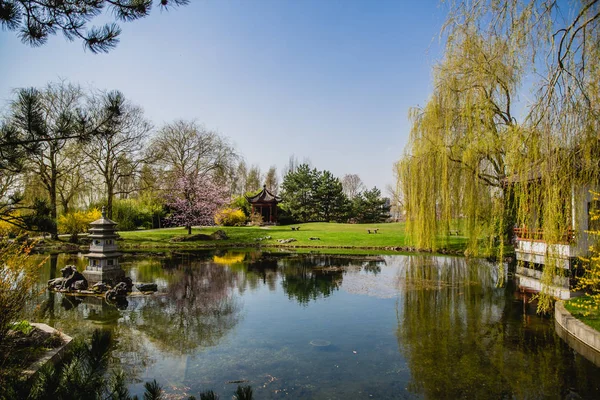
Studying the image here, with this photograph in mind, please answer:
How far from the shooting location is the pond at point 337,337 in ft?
16.6

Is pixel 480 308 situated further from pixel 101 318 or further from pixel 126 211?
pixel 126 211

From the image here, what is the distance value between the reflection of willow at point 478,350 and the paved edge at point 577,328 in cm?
35

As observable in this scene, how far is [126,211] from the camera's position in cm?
2870

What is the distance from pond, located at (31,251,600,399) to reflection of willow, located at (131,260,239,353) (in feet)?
0.09

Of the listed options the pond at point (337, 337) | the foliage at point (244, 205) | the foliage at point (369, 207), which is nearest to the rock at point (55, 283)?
the pond at point (337, 337)

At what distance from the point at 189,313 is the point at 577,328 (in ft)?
24.8

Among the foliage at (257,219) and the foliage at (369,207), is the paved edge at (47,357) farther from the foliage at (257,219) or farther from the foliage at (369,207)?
the foliage at (369,207)

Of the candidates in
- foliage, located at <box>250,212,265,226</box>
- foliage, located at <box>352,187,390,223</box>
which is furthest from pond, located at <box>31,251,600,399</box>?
foliage, located at <box>352,187,390,223</box>

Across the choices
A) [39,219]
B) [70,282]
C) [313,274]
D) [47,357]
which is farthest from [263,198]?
[39,219]

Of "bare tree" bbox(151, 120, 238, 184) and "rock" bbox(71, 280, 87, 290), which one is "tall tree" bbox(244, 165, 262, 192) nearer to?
"bare tree" bbox(151, 120, 238, 184)

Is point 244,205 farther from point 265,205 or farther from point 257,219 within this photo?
point 257,219

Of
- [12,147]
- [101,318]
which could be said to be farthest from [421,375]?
[101,318]

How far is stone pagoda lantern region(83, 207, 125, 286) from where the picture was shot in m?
10.9

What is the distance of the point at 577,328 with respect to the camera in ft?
22.5
